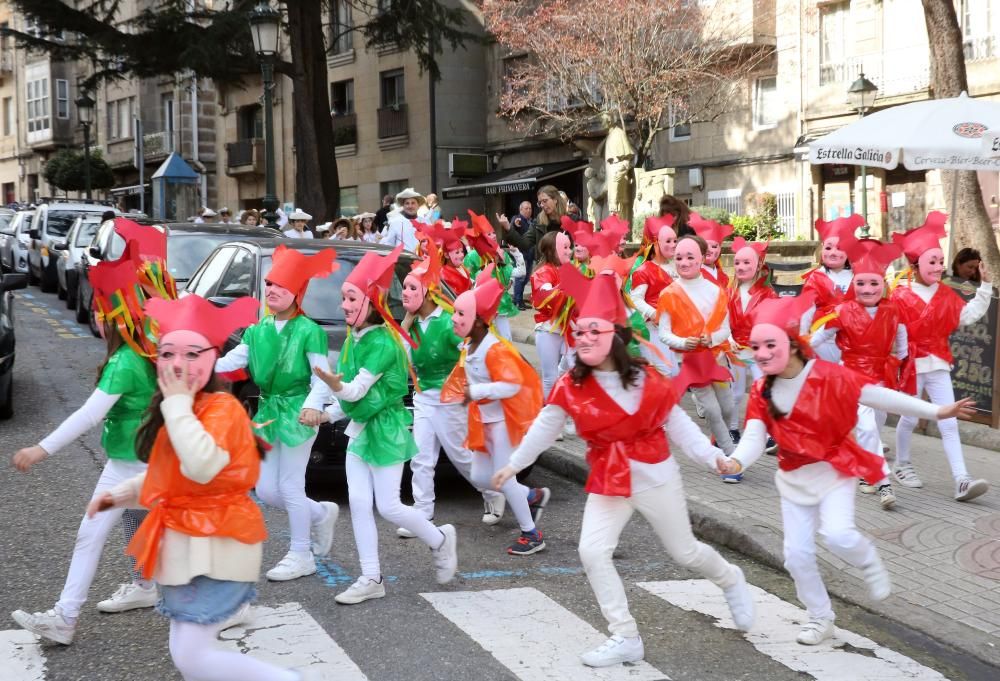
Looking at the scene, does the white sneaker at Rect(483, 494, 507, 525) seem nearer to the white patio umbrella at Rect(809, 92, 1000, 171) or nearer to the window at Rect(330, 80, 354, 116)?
the white patio umbrella at Rect(809, 92, 1000, 171)

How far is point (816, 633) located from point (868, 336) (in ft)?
9.07

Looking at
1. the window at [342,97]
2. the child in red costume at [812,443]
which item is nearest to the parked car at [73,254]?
the child in red costume at [812,443]

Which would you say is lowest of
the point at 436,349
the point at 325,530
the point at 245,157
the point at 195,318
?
the point at 325,530

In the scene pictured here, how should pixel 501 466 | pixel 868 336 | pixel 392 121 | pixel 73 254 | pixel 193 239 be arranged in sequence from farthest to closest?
pixel 392 121
pixel 73 254
pixel 193 239
pixel 868 336
pixel 501 466

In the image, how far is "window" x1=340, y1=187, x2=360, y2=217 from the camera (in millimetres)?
38375

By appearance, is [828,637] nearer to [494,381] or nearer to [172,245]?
[494,381]

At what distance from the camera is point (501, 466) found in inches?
261

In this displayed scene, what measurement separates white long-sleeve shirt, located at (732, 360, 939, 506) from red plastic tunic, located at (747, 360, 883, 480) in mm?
35

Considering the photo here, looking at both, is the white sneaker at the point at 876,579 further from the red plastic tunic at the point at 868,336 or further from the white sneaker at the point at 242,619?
the white sneaker at the point at 242,619

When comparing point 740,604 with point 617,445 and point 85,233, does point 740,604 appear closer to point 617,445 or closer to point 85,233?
point 617,445

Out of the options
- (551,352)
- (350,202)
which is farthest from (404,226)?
(350,202)

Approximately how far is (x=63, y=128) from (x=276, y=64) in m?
40.2

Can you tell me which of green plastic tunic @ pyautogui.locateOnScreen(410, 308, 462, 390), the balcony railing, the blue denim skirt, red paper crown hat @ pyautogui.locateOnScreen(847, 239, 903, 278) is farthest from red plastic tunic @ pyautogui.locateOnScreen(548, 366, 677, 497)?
the balcony railing

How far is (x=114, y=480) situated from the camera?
5230 mm
